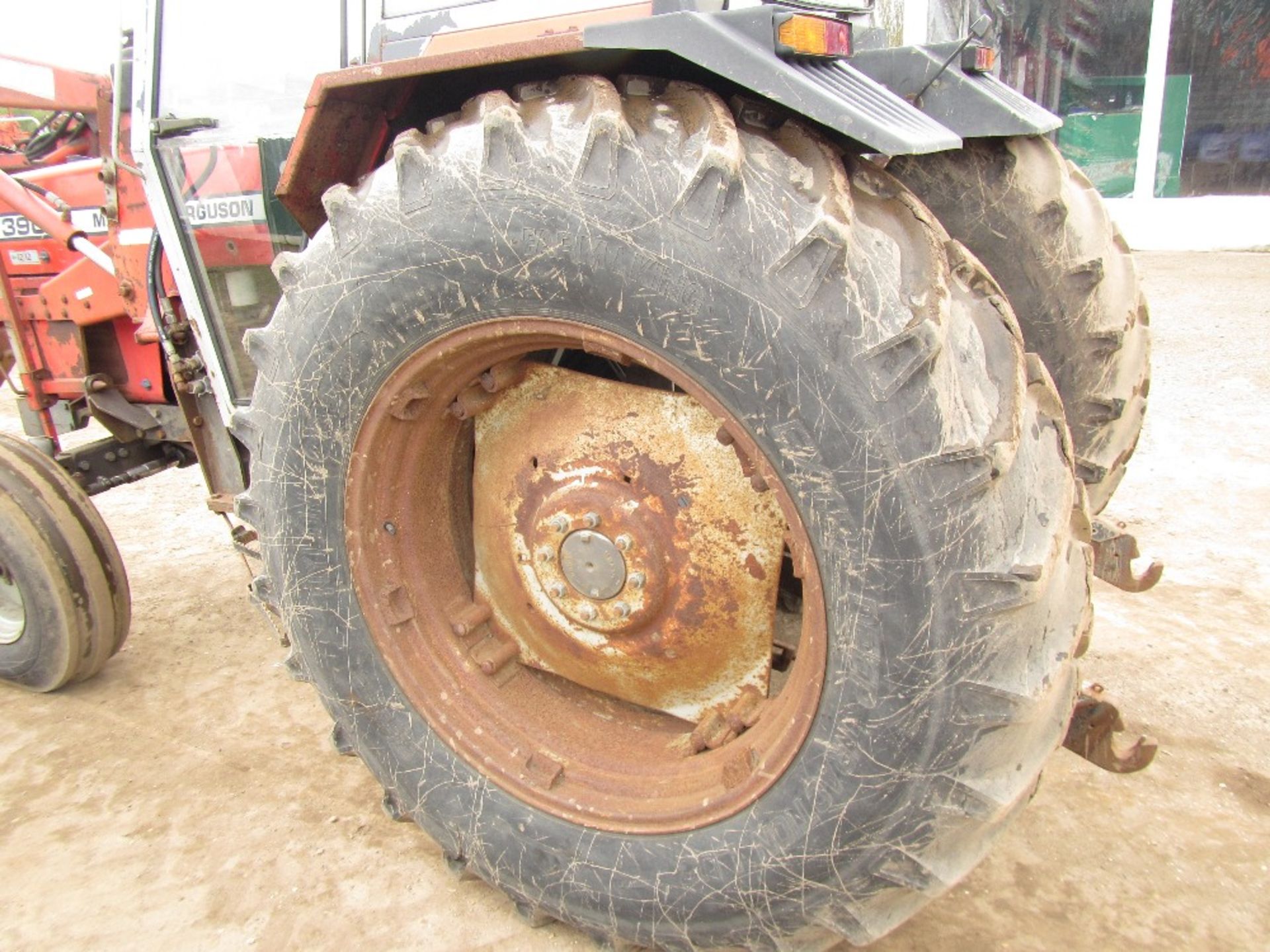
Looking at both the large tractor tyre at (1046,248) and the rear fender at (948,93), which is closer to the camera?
the rear fender at (948,93)

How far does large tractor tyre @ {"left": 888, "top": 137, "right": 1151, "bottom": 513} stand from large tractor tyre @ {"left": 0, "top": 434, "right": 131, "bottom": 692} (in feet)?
8.21

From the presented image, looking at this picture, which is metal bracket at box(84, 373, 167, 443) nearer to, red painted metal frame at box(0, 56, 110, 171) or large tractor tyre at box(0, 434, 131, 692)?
large tractor tyre at box(0, 434, 131, 692)

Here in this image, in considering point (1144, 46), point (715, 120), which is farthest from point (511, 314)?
point (1144, 46)

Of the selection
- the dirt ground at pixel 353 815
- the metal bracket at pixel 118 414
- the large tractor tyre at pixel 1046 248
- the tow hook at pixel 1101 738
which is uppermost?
the large tractor tyre at pixel 1046 248

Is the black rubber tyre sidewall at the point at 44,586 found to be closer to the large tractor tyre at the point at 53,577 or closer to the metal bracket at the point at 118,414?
the large tractor tyre at the point at 53,577

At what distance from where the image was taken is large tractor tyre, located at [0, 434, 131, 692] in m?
2.84

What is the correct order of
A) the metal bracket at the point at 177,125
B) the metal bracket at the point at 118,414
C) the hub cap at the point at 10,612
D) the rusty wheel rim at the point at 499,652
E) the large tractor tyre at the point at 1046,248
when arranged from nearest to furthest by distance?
the rusty wheel rim at the point at 499,652 < the large tractor tyre at the point at 1046,248 < the metal bracket at the point at 177,125 < the hub cap at the point at 10,612 < the metal bracket at the point at 118,414

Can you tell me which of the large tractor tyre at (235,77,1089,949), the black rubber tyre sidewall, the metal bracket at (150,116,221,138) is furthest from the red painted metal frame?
the large tractor tyre at (235,77,1089,949)

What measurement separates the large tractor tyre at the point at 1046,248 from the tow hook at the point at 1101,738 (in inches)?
31.8

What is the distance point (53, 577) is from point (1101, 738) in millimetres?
2753

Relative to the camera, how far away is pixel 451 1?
2.00 m

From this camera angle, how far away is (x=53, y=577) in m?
A: 2.83

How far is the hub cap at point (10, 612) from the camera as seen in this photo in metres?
2.99

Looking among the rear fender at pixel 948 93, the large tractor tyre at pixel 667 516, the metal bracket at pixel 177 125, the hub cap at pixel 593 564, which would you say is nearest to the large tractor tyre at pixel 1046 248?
the rear fender at pixel 948 93
